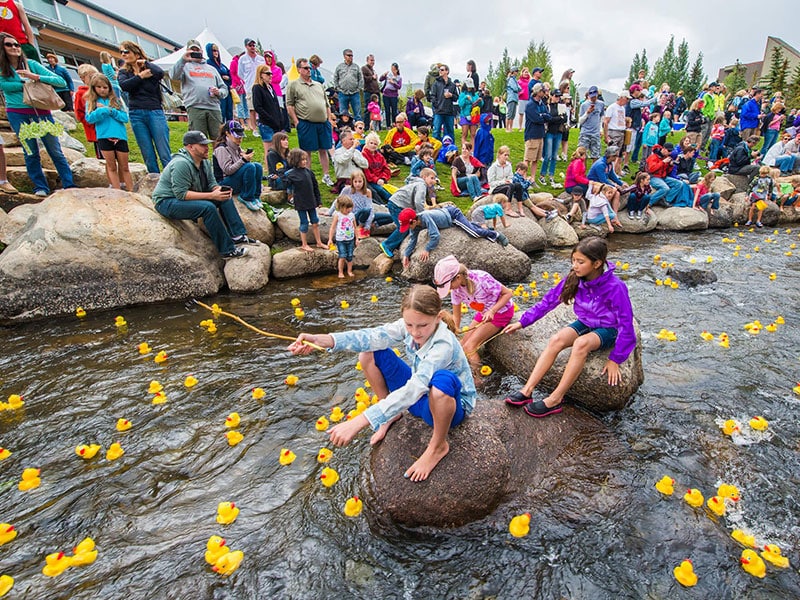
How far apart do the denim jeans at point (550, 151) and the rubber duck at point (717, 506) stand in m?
12.5

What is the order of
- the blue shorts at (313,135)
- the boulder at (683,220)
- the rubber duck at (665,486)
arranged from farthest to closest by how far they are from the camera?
the boulder at (683,220)
the blue shorts at (313,135)
the rubber duck at (665,486)

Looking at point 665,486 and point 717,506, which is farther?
point 665,486

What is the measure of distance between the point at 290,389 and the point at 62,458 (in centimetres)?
216

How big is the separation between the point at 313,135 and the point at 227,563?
31.9 feet

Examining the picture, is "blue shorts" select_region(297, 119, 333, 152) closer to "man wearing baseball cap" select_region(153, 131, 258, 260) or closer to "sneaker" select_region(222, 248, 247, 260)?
"man wearing baseball cap" select_region(153, 131, 258, 260)

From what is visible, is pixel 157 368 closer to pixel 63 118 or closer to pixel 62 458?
pixel 62 458

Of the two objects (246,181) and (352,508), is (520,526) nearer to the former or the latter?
(352,508)

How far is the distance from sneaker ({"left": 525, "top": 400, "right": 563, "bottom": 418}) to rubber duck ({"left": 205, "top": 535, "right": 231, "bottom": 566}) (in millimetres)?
2785

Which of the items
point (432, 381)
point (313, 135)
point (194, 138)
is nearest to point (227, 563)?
point (432, 381)

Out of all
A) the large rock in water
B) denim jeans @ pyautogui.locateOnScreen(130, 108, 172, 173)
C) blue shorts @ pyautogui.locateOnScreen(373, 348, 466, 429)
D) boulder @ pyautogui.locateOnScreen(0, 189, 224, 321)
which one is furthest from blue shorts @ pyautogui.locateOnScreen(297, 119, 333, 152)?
the large rock in water

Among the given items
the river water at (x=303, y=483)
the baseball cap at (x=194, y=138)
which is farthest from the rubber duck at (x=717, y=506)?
the baseball cap at (x=194, y=138)

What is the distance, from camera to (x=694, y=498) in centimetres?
338

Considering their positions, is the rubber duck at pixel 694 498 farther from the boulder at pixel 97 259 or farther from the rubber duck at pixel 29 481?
the boulder at pixel 97 259

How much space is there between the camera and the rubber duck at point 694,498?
338cm
